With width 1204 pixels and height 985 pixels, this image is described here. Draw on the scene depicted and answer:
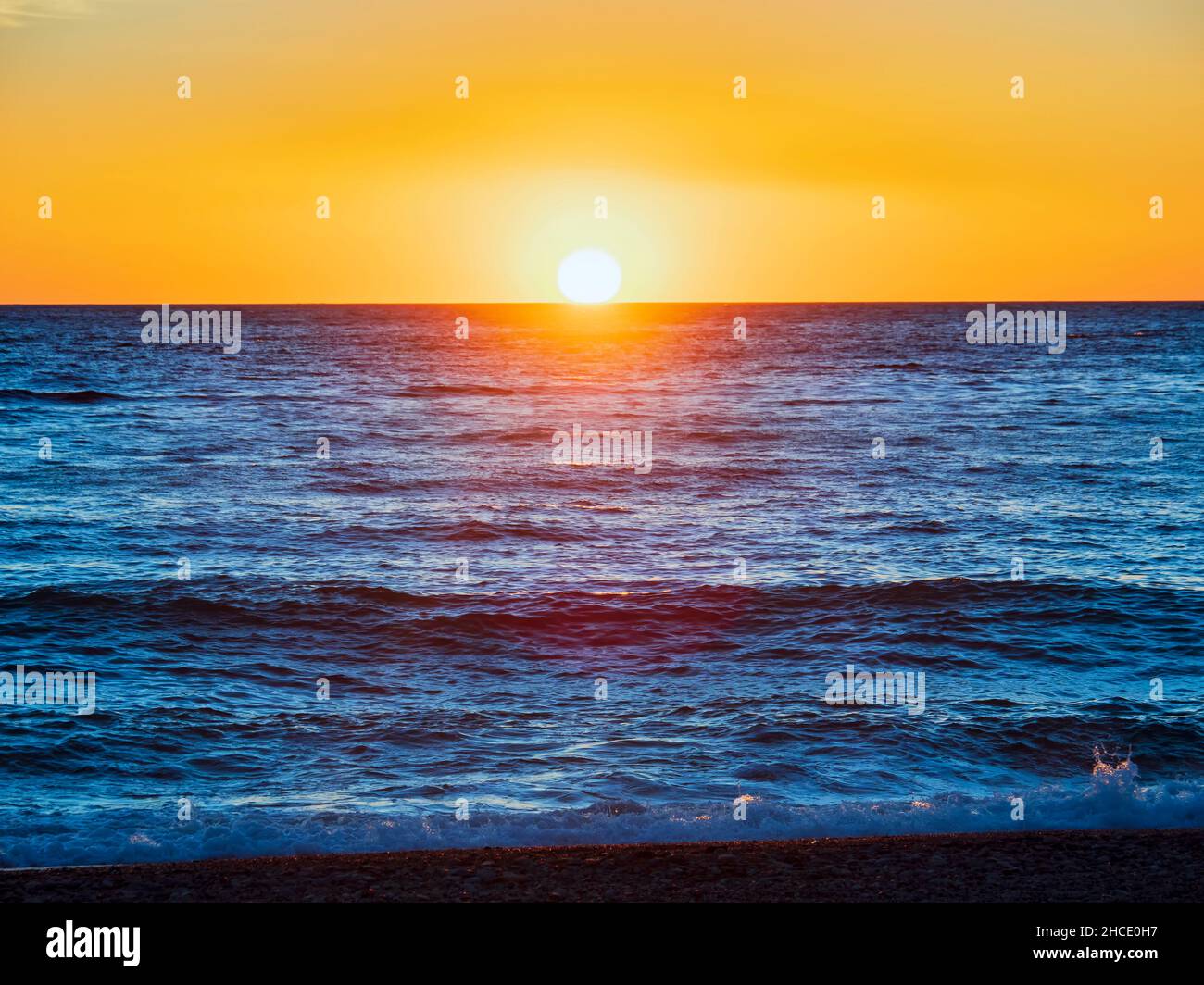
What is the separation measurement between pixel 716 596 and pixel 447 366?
5938 cm

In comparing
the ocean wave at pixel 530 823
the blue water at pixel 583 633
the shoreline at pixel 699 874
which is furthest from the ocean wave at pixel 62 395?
the shoreline at pixel 699 874

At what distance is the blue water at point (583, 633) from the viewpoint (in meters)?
10.7

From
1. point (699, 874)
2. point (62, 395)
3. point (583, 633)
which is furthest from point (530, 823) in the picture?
point (62, 395)

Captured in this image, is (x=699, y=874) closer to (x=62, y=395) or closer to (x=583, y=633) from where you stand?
(x=583, y=633)

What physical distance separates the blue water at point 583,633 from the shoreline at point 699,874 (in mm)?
951

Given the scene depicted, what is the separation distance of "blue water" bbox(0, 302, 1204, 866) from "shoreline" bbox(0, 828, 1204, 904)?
0.95m

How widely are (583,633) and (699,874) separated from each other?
29.2 feet

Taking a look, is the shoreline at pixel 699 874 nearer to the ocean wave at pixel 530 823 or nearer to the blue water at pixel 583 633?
the ocean wave at pixel 530 823

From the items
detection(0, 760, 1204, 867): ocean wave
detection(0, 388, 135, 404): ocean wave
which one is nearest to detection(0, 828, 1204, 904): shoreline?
detection(0, 760, 1204, 867): ocean wave

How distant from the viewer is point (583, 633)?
1709cm

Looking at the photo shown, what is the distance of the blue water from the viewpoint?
1071 cm

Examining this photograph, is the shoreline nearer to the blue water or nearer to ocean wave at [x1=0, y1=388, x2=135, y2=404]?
the blue water

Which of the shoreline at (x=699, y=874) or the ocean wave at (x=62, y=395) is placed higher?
the ocean wave at (x=62, y=395)
